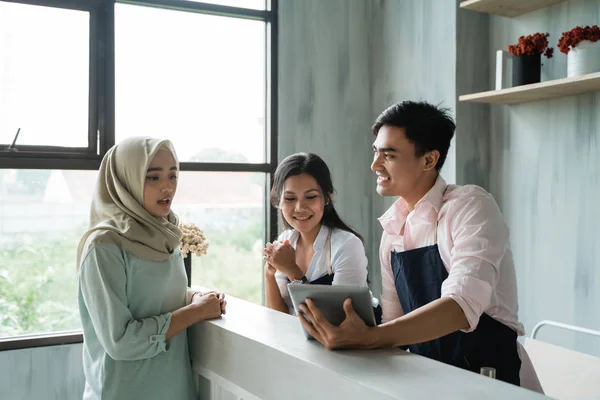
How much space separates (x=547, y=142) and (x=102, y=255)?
6.21 feet

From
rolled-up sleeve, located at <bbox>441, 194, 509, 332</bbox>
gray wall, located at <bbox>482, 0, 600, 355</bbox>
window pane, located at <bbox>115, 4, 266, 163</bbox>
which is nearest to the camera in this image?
rolled-up sleeve, located at <bbox>441, 194, 509, 332</bbox>

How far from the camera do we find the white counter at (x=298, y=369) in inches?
38.9

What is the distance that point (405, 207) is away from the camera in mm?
1665

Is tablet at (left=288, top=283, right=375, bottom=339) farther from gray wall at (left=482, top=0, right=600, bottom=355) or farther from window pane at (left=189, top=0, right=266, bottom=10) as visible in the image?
window pane at (left=189, top=0, right=266, bottom=10)

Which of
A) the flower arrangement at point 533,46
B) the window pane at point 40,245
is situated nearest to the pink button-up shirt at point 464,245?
the flower arrangement at point 533,46

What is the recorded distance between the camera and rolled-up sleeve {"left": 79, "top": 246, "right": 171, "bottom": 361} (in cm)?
142

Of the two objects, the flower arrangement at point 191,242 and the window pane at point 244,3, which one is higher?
the window pane at point 244,3

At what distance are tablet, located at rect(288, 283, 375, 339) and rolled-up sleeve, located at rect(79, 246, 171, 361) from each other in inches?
18.0

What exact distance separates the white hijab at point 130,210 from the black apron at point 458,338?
0.64 meters

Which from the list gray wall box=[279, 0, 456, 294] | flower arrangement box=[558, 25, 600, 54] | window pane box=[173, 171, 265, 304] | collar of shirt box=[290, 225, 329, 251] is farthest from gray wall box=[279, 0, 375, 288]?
flower arrangement box=[558, 25, 600, 54]

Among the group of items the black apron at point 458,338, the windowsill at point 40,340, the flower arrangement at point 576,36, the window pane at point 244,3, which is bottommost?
the windowsill at point 40,340

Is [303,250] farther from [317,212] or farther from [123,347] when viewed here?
[123,347]

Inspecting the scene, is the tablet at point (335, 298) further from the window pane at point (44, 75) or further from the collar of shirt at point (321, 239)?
the window pane at point (44, 75)

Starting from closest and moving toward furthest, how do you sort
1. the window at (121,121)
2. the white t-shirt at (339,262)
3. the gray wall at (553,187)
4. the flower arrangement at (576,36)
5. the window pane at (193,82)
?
1. the white t-shirt at (339,262)
2. the flower arrangement at (576,36)
3. the gray wall at (553,187)
4. the window at (121,121)
5. the window pane at (193,82)
